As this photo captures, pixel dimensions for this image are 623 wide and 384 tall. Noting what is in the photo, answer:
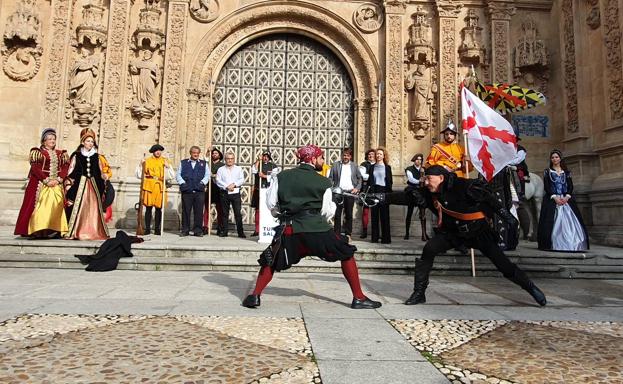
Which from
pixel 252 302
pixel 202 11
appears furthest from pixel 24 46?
pixel 252 302

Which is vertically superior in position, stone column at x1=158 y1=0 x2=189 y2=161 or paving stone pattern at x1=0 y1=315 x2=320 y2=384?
stone column at x1=158 y1=0 x2=189 y2=161

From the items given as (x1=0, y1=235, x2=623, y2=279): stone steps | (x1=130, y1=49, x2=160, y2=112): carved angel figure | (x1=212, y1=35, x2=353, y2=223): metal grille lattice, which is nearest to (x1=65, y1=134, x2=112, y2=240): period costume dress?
(x1=0, y1=235, x2=623, y2=279): stone steps

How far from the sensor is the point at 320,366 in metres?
2.49

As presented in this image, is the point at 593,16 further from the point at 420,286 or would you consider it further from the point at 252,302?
the point at 252,302

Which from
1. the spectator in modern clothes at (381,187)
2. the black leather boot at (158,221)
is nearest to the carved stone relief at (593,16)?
the spectator in modern clothes at (381,187)

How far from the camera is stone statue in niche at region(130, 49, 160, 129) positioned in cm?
1114

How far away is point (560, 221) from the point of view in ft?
25.4

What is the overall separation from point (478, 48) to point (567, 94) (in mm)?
2736

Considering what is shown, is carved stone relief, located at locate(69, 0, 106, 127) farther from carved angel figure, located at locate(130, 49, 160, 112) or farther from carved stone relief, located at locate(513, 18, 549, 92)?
carved stone relief, located at locate(513, 18, 549, 92)

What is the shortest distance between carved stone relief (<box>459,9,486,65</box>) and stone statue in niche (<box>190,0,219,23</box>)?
23.9 feet

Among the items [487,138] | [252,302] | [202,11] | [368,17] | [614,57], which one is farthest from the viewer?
[368,17]

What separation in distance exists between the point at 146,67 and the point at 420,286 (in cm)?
992

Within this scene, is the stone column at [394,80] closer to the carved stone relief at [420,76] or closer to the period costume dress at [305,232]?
the carved stone relief at [420,76]

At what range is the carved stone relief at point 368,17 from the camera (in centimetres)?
1212
